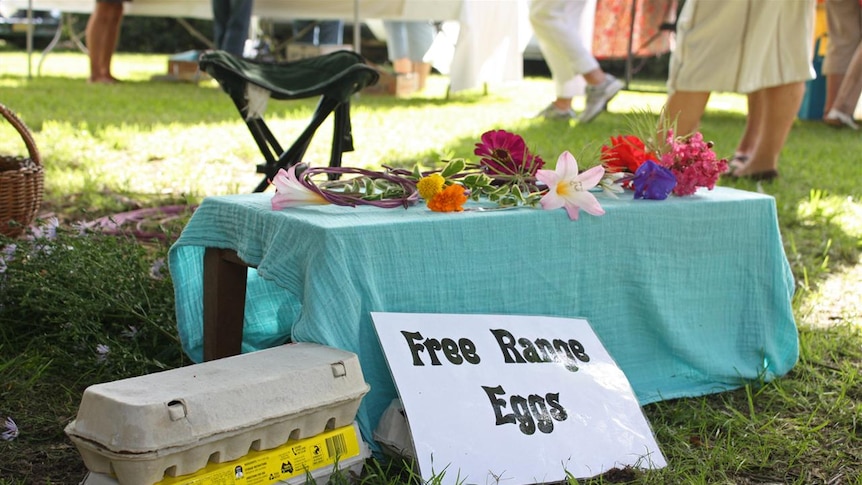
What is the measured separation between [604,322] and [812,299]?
1149 millimetres

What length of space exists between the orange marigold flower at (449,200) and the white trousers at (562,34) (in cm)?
446

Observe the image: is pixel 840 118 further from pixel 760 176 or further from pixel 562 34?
pixel 760 176

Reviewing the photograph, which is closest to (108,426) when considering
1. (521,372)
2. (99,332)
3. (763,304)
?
(521,372)

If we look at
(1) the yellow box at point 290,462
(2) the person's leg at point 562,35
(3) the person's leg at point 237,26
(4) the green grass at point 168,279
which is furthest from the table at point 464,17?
(1) the yellow box at point 290,462

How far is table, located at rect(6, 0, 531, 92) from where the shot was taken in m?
7.12

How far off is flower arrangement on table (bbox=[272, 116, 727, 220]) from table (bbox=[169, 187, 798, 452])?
0.03m

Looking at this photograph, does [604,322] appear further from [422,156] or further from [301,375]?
[422,156]

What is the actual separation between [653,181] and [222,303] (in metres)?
0.98

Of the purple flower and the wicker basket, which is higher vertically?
the purple flower

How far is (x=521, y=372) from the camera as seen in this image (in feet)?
6.09

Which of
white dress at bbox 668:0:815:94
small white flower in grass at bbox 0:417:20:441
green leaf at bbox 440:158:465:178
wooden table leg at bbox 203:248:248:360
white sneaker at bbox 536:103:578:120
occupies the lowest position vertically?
white sneaker at bbox 536:103:578:120

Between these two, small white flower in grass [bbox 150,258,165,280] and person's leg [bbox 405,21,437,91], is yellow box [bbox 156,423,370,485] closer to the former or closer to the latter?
small white flower in grass [bbox 150,258,165,280]

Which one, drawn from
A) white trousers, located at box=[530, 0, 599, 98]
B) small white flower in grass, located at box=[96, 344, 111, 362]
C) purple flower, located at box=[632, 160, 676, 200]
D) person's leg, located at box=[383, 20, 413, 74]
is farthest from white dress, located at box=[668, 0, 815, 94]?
person's leg, located at box=[383, 20, 413, 74]

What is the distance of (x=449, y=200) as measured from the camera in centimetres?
192
